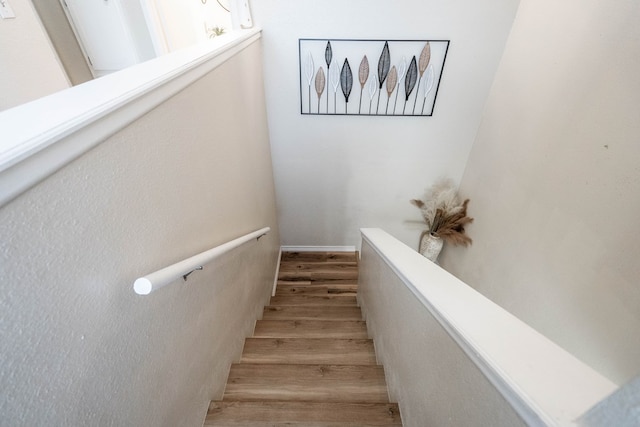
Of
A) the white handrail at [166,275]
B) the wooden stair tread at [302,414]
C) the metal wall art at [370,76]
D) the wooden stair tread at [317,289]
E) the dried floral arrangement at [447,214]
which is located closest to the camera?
the white handrail at [166,275]

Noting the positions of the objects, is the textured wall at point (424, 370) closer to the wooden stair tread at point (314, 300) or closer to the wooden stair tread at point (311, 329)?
the wooden stair tread at point (311, 329)

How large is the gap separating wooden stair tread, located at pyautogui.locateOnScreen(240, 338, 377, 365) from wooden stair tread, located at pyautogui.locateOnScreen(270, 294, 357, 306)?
0.68 meters

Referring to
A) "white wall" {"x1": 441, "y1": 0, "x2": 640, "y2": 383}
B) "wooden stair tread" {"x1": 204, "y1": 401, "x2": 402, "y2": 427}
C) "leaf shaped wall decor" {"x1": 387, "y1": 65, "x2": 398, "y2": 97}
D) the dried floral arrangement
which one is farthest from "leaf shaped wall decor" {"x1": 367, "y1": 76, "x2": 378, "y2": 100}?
"wooden stair tread" {"x1": 204, "y1": 401, "x2": 402, "y2": 427}

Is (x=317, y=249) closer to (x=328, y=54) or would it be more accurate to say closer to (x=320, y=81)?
(x=320, y=81)

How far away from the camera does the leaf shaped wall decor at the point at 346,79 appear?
2.23 meters

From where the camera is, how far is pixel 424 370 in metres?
0.93

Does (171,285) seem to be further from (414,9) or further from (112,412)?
Result: (414,9)

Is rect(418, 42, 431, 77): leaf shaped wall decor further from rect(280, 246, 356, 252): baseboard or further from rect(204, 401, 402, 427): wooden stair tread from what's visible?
rect(204, 401, 402, 427): wooden stair tread

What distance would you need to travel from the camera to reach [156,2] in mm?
2250

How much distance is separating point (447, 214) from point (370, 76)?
1.49 m

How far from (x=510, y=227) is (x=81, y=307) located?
2.34 metres

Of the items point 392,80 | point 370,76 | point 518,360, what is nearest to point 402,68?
point 392,80

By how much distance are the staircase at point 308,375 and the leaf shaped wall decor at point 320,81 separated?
1900 mm

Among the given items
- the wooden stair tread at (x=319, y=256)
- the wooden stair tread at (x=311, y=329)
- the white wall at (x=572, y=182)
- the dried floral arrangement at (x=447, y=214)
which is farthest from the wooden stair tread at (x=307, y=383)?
the wooden stair tread at (x=319, y=256)
